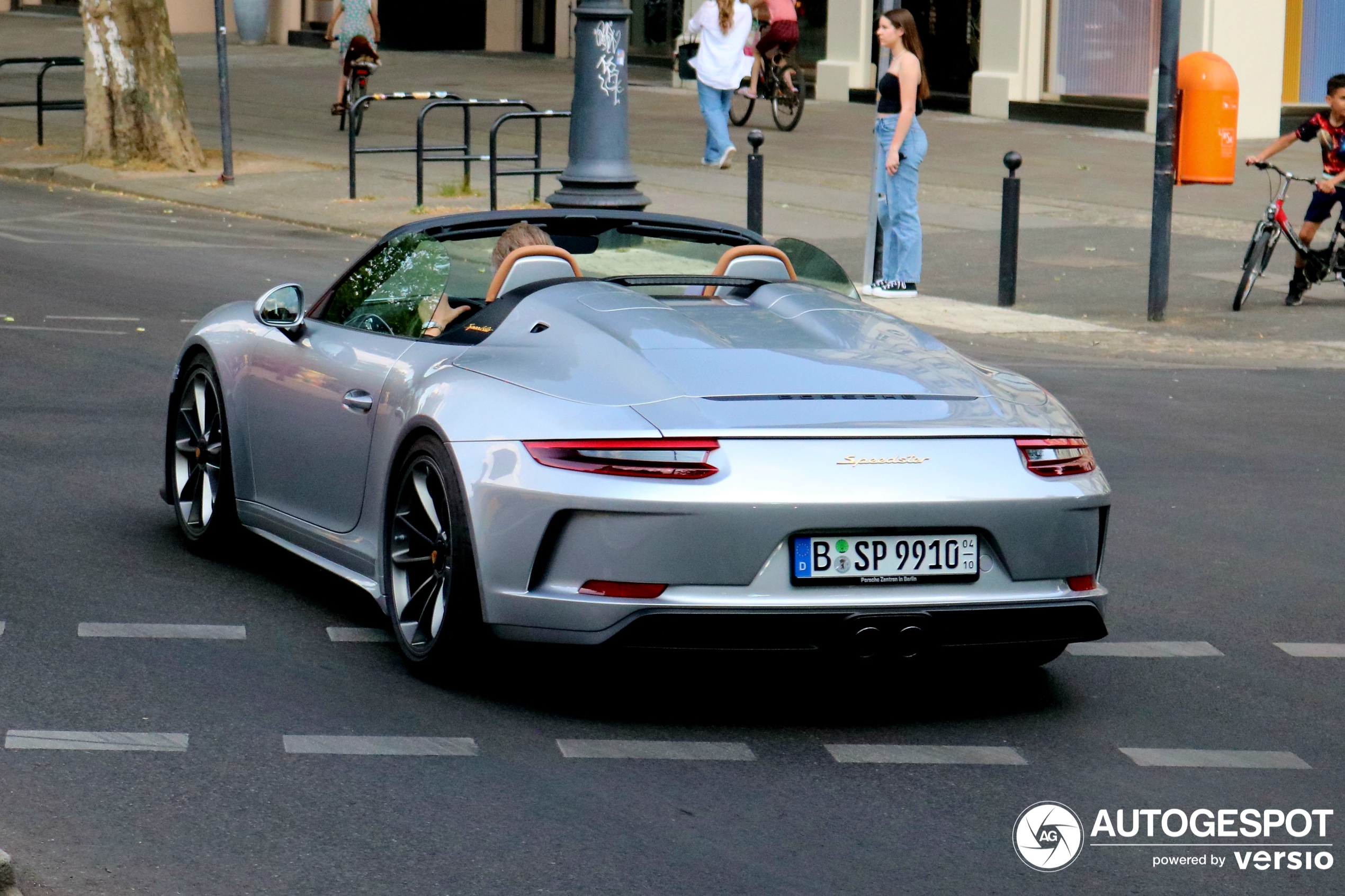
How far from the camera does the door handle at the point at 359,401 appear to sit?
6.10 m

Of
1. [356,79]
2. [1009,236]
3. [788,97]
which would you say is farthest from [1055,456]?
[356,79]

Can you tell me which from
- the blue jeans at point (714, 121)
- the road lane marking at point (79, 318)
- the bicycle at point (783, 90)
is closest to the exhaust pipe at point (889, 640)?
the road lane marking at point (79, 318)

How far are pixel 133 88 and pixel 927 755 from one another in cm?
1884

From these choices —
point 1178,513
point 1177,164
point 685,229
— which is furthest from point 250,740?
point 1177,164

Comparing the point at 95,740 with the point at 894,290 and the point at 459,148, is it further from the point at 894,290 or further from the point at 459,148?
the point at 459,148

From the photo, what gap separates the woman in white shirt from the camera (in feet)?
73.9

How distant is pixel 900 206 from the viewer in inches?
593

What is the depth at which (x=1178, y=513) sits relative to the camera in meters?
8.41

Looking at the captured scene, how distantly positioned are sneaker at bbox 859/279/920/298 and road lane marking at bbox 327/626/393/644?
9307 mm

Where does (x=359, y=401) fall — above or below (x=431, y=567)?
Answer: above

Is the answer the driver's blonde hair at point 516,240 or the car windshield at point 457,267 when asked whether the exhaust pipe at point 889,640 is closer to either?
the car windshield at point 457,267

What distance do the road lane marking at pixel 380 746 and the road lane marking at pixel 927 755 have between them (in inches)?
35.6

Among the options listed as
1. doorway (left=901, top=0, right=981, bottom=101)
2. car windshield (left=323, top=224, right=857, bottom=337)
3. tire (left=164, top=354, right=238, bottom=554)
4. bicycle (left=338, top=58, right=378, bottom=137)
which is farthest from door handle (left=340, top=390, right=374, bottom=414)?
doorway (left=901, top=0, right=981, bottom=101)

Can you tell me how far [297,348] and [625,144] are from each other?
9.73m
